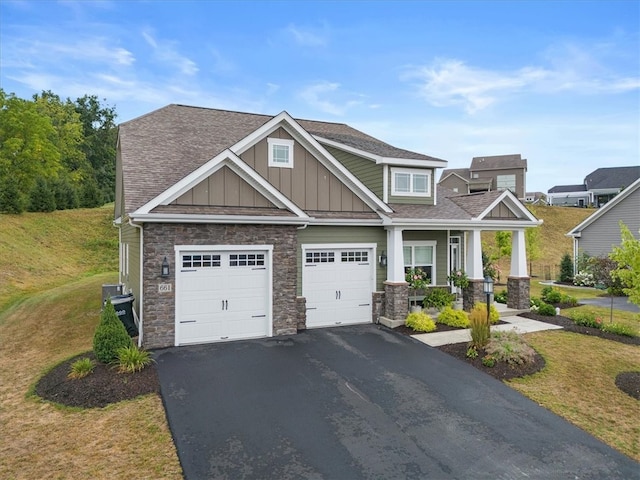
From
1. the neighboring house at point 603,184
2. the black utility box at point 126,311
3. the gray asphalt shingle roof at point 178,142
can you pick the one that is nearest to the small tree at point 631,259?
the gray asphalt shingle roof at point 178,142

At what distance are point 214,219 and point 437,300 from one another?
8009mm

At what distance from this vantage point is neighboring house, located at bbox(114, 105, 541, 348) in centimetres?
1018

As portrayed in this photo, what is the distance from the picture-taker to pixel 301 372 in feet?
28.2

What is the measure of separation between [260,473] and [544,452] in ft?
13.5

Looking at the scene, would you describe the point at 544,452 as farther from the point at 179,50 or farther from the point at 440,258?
the point at 179,50

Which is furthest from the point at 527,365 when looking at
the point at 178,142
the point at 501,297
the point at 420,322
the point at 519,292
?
the point at 178,142

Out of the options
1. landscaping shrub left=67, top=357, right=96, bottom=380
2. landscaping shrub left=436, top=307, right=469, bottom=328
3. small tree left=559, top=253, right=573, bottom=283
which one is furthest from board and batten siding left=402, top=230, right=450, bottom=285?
small tree left=559, top=253, right=573, bottom=283

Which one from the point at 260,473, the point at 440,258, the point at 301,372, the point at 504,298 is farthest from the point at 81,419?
the point at 504,298

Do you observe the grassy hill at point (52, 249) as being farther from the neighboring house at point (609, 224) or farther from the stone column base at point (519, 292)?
the neighboring house at point (609, 224)

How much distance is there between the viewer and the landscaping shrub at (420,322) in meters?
12.0

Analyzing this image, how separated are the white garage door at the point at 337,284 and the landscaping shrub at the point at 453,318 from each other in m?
2.39

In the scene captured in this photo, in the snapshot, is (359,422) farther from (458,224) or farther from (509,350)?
(458,224)

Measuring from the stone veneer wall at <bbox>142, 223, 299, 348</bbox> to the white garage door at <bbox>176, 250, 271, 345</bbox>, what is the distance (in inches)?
9.9

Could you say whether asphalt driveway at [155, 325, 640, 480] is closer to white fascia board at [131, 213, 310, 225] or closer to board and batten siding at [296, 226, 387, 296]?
white fascia board at [131, 213, 310, 225]
